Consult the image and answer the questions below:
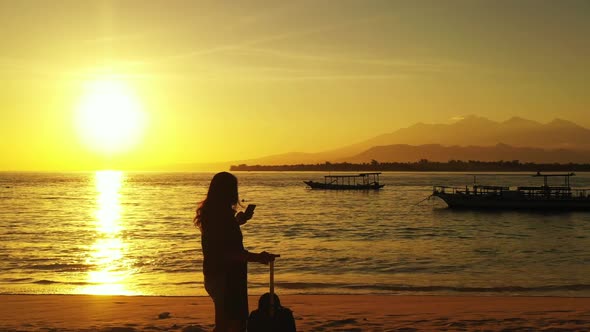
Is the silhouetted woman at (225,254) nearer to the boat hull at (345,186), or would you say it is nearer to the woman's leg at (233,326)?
the woman's leg at (233,326)

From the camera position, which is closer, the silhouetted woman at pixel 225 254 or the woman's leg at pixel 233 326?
the silhouetted woman at pixel 225 254

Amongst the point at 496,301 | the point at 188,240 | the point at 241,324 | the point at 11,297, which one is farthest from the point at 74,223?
the point at 241,324

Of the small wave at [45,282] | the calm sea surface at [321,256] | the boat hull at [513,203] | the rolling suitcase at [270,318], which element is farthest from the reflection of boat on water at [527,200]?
the rolling suitcase at [270,318]

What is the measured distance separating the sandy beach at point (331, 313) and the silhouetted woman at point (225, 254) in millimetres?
4512

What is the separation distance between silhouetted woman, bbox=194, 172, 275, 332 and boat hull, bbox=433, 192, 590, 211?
7034cm

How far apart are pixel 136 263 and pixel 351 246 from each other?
42.8 ft

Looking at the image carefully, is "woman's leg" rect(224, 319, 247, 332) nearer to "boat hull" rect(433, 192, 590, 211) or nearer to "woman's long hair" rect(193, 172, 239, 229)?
"woman's long hair" rect(193, 172, 239, 229)

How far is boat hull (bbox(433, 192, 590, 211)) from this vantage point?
7144 centimetres

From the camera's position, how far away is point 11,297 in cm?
1574

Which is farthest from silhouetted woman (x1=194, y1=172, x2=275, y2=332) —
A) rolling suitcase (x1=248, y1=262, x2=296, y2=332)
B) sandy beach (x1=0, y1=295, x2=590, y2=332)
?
sandy beach (x1=0, y1=295, x2=590, y2=332)

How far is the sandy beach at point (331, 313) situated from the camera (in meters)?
11.4

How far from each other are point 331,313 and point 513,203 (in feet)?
213

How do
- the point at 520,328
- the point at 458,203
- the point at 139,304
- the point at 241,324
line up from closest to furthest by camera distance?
the point at 241,324, the point at 520,328, the point at 139,304, the point at 458,203

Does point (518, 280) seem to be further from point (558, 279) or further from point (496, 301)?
point (496, 301)
